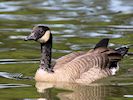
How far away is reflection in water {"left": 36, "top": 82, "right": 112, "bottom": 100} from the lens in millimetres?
13742

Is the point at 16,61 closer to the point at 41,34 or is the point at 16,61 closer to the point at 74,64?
the point at 41,34

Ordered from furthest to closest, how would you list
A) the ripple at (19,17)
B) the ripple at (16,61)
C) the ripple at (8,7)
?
1. the ripple at (8,7)
2. the ripple at (19,17)
3. the ripple at (16,61)

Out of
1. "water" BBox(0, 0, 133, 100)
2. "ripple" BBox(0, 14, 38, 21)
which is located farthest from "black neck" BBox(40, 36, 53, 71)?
"ripple" BBox(0, 14, 38, 21)

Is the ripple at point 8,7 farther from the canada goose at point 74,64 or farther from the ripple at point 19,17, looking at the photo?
the canada goose at point 74,64

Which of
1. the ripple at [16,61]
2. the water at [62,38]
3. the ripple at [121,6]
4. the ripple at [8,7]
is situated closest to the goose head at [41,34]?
the water at [62,38]

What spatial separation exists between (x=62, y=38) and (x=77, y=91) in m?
5.12

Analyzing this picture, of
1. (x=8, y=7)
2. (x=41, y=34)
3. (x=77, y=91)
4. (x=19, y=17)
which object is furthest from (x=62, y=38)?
(x=8, y=7)

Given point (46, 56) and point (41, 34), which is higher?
point (41, 34)

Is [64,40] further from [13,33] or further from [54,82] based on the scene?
[54,82]

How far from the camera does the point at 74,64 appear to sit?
15.2 metres

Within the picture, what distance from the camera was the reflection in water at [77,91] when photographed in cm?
1374

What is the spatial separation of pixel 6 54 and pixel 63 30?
360cm

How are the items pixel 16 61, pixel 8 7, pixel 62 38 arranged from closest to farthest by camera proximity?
pixel 16 61
pixel 62 38
pixel 8 7

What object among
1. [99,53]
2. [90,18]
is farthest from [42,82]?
[90,18]
